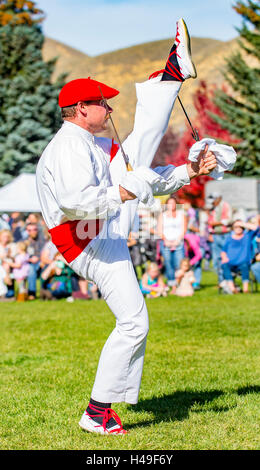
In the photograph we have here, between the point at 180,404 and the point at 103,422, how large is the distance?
107 cm

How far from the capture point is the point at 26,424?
504 cm

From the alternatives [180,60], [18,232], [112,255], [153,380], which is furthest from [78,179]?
[18,232]

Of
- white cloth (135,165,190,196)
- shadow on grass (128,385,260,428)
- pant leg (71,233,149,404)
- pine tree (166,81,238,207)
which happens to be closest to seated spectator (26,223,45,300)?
shadow on grass (128,385,260,428)

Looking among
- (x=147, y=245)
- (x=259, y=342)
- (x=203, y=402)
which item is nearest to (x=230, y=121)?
(x=147, y=245)

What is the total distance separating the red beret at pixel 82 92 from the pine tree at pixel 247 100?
29875 mm

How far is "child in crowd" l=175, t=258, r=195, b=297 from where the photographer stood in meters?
14.3

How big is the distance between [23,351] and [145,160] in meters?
4.26

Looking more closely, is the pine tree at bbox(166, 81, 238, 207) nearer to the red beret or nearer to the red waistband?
the red beret

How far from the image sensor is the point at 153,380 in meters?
6.51

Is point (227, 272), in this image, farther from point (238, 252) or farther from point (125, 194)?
point (125, 194)

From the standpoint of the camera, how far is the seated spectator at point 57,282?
14484mm

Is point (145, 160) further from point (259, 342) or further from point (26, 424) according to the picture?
point (259, 342)

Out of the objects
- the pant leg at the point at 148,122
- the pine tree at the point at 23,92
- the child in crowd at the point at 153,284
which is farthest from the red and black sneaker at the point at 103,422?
the pine tree at the point at 23,92

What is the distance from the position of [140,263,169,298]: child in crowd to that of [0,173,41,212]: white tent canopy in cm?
888
